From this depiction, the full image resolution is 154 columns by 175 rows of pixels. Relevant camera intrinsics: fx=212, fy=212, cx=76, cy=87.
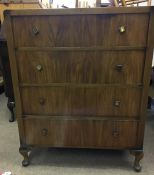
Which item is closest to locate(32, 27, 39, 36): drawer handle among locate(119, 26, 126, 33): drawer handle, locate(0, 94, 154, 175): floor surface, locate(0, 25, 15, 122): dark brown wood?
locate(119, 26, 126, 33): drawer handle

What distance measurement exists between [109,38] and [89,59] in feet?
0.53

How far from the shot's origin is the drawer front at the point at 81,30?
112 centimetres

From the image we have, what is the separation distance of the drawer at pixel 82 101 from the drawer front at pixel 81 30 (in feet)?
0.91

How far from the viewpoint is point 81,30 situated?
1.16 m

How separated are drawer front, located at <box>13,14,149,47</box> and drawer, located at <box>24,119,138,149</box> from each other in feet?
1.66

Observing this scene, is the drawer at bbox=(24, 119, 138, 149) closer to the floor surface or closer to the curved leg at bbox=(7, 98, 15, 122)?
the floor surface

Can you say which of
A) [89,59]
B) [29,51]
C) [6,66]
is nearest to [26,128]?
[29,51]

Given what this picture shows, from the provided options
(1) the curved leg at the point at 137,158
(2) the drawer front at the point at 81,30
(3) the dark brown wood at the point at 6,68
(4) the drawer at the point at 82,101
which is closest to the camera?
→ (2) the drawer front at the point at 81,30

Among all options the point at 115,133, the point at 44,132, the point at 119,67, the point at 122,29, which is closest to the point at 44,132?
the point at 44,132

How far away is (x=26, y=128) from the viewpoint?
141cm

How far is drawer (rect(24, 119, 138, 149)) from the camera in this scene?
53.8 inches

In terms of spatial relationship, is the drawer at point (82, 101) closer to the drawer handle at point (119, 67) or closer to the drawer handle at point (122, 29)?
the drawer handle at point (119, 67)

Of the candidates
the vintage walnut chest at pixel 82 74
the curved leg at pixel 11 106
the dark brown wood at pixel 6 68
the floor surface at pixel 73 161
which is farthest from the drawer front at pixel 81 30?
the curved leg at pixel 11 106

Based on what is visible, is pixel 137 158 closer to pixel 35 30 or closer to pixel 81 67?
pixel 81 67
